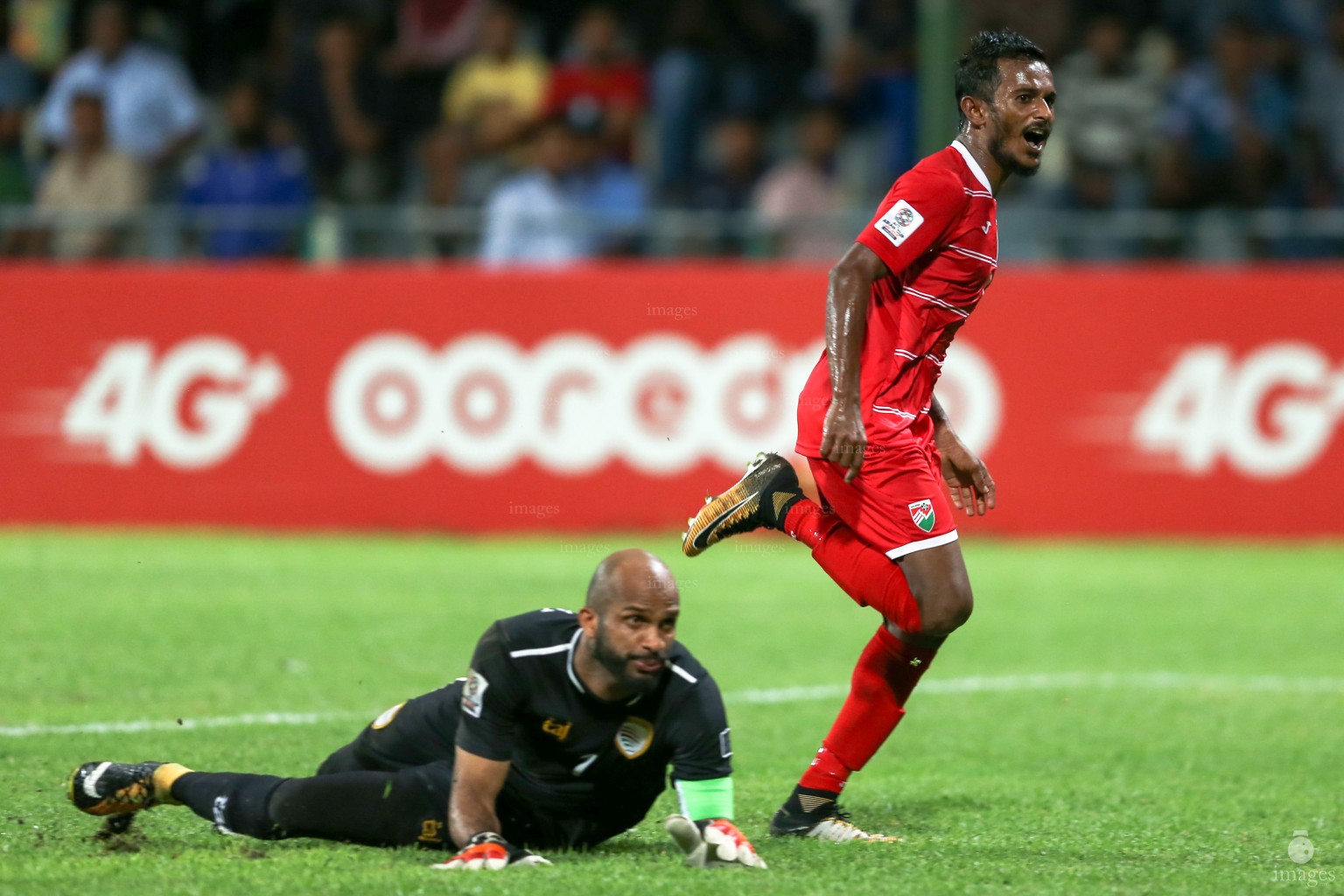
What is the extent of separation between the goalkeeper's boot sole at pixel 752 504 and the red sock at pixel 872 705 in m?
0.60

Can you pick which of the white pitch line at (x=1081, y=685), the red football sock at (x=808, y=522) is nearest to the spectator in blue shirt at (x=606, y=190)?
the white pitch line at (x=1081, y=685)

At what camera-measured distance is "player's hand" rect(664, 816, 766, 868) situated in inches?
214

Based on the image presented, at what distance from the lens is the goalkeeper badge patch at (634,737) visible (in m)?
5.61

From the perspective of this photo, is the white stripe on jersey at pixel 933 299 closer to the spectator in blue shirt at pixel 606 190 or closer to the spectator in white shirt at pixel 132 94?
the spectator in blue shirt at pixel 606 190

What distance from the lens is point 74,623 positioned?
10266mm

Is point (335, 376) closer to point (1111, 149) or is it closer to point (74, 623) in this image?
point (74, 623)

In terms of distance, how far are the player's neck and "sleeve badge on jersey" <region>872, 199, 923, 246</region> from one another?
0.34 m

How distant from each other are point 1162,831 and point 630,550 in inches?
89.7

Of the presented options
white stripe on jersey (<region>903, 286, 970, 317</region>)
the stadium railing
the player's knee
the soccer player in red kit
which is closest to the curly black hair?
the soccer player in red kit

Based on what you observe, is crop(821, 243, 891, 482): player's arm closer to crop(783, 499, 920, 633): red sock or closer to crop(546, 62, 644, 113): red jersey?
crop(783, 499, 920, 633): red sock

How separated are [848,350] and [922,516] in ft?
1.97

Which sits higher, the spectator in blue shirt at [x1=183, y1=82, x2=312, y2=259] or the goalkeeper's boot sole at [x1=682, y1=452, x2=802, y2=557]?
the spectator in blue shirt at [x1=183, y1=82, x2=312, y2=259]

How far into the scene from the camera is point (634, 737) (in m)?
5.63

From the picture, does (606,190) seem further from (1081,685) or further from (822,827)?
(822,827)
